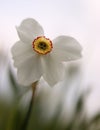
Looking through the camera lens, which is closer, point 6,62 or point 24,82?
point 24,82

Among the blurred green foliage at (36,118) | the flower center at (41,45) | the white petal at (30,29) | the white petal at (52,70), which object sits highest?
the white petal at (30,29)

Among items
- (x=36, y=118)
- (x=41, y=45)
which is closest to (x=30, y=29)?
(x=41, y=45)

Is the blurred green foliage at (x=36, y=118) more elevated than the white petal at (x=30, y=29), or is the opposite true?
the white petal at (x=30, y=29)

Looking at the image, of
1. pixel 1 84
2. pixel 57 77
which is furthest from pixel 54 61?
pixel 1 84

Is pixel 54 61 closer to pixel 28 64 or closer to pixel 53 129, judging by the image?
pixel 28 64

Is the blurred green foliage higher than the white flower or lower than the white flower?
lower

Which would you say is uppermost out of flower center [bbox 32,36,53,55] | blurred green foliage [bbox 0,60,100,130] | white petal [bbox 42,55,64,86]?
flower center [bbox 32,36,53,55]
